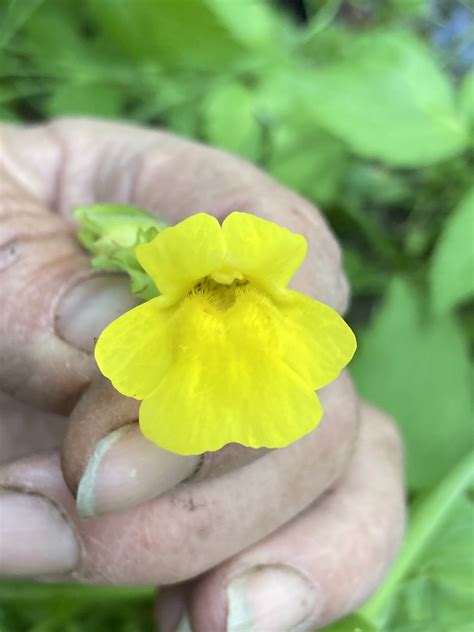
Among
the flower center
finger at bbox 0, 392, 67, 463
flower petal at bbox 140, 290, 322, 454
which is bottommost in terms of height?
finger at bbox 0, 392, 67, 463

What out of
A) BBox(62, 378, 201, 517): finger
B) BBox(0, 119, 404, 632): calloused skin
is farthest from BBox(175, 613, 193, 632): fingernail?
BBox(62, 378, 201, 517): finger

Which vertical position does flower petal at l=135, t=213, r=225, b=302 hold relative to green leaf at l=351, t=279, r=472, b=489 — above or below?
above

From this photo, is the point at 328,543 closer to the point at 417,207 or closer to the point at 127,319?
the point at 127,319

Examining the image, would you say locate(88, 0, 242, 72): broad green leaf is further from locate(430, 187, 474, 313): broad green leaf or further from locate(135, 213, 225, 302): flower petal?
locate(135, 213, 225, 302): flower petal

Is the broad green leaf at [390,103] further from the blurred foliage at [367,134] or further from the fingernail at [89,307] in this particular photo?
the fingernail at [89,307]

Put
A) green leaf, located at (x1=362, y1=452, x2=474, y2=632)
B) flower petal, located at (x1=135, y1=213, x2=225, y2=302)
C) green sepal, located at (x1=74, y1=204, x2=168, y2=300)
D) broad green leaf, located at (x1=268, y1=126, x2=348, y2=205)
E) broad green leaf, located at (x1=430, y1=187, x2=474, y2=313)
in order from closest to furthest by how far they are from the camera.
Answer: flower petal, located at (x1=135, y1=213, x2=225, y2=302), green sepal, located at (x1=74, y1=204, x2=168, y2=300), green leaf, located at (x1=362, y1=452, x2=474, y2=632), broad green leaf, located at (x1=430, y1=187, x2=474, y2=313), broad green leaf, located at (x1=268, y1=126, x2=348, y2=205)

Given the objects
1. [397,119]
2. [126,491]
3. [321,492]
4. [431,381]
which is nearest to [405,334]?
[431,381]

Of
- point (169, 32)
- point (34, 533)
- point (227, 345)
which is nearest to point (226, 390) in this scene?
point (227, 345)
